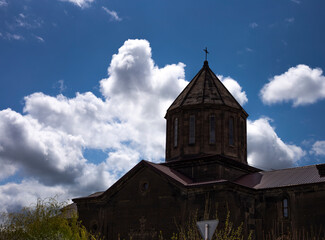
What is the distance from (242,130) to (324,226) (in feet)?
27.6

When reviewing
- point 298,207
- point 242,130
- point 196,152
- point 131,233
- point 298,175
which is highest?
point 242,130

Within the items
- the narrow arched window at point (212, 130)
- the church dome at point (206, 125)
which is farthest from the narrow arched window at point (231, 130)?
the narrow arched window at point (212, 130)

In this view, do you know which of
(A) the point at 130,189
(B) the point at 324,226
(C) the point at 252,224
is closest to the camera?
(B) the point at 324,226

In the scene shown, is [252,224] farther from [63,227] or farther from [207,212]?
[63,227]

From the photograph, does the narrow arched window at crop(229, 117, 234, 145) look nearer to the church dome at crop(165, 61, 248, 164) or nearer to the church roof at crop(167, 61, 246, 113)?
the church dome at crop(165, 61, 248, 164)

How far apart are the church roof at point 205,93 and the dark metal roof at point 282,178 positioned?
4631 millimetres

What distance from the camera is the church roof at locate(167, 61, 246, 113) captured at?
81.8 ft

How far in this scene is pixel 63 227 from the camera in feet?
54.3

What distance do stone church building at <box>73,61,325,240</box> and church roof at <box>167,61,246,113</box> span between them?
65mm

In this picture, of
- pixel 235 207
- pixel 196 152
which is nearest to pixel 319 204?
pixel 235 207

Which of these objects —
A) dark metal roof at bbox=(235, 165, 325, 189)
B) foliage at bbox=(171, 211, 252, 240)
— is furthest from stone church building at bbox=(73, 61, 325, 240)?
foliage at bbox=(171, 211, 252, 240)

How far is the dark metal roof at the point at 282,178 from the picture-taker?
67.2ft

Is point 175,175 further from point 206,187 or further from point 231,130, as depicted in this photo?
point 231,130

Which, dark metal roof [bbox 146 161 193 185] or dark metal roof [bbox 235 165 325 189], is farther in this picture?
dark metal roof [bbox 146 161 193 185]
